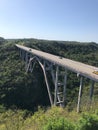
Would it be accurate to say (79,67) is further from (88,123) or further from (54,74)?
(88,123)

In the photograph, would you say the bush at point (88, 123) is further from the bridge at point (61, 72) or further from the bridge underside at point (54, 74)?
the bridge underside at point (54, 74)

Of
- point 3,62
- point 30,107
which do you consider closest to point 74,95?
point 30,107

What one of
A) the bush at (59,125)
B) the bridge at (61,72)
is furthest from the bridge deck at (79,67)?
the bush at (59,125)

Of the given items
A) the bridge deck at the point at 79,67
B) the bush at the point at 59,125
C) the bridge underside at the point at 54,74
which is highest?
the bridge deck at the point at 79,67

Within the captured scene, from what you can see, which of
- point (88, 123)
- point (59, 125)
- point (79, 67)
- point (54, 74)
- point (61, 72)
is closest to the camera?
point (59, 125)

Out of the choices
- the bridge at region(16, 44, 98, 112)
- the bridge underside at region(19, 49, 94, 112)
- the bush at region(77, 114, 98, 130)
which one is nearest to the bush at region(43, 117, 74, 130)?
the bush at region(77, 114, 98, 130)

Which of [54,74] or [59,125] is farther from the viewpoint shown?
[54,74]

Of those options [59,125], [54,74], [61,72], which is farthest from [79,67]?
[59,125]

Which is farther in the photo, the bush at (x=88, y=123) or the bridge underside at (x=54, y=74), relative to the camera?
the bridge underside at (x=54, y=74)

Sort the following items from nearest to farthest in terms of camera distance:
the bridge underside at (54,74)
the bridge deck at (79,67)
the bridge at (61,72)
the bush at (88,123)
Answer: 1. the bush at (88,123)
2. the bridge deck at (79,67)
3. the bridge at (61,72)
4. the bridge underside at (54,74)

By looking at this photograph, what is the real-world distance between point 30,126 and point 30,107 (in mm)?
36160

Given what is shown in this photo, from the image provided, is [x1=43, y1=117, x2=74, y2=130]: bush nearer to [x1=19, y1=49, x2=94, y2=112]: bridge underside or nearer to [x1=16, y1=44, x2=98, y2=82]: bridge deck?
[x1=16, y1=44, x2=98, y2=82]: bridge deck

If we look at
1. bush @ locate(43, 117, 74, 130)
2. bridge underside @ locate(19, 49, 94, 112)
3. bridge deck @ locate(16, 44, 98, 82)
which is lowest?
bridge underside @ locate(19, 49, 94, 112)

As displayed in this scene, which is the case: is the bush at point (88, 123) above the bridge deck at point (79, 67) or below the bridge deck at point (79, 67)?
below
